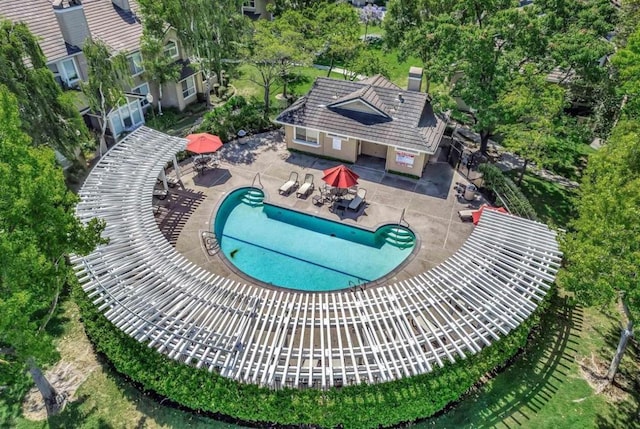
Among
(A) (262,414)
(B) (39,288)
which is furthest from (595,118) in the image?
(B) (39,288)

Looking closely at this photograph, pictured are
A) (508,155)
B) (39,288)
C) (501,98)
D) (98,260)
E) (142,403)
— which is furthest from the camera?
(508,155)

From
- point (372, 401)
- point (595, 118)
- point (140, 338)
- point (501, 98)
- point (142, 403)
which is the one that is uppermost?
Answer: point (501, 98)

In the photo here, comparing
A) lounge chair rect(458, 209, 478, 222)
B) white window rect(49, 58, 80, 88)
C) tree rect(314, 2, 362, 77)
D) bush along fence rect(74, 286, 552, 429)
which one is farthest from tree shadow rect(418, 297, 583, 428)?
white window rect(49, 58, 80, 88)

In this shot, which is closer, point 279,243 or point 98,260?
point 98,260

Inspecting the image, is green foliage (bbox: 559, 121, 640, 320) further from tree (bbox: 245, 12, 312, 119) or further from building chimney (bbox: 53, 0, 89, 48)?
building chimney (bbox: 53, 0, 89, 48)

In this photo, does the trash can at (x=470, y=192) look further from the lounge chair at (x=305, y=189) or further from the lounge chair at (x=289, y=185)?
the lounge chair at (x=289, y=185)

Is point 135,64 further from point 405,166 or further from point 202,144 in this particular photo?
point 405,166

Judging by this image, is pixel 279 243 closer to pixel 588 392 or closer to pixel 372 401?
pixel 372 401
